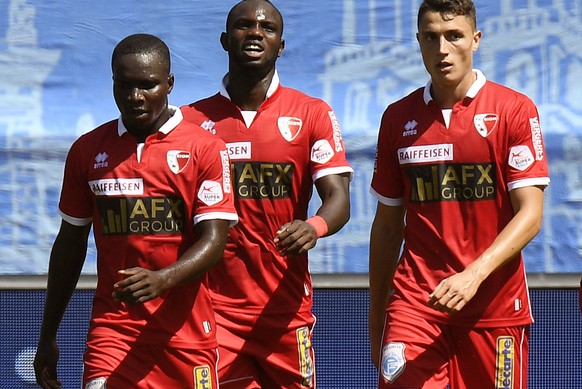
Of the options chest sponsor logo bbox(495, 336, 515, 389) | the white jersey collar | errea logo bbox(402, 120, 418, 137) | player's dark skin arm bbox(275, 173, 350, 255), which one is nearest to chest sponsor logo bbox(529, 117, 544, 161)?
the white jersey collar

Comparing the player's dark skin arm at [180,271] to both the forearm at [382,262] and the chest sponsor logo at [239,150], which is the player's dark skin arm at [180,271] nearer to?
the chest sponsor logo at [239,150]

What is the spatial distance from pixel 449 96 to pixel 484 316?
0.97 m

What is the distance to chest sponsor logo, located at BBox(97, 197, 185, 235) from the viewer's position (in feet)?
16.8

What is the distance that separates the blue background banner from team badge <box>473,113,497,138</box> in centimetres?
171

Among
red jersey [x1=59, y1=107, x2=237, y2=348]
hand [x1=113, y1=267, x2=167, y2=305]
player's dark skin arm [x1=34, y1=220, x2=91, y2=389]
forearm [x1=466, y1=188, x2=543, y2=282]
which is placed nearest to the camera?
hand [x1=113, y1=267, x2=167, y2=305]

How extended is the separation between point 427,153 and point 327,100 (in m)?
1.84

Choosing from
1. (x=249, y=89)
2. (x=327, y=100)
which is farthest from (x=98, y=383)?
(x=327, y=100)

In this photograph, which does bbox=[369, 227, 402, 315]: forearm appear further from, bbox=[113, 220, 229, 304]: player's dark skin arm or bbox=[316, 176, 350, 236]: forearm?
bbox=[113, 220, 229, 304]: player's dark skin arm

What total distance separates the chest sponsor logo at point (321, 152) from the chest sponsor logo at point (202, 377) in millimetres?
1226

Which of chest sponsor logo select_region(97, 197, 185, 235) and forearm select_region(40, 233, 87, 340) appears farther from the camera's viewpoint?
forearm select_region(40, 233, 87, 340)

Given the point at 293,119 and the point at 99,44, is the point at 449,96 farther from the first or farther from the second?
the point at 99,44

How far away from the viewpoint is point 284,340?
5.97 meters

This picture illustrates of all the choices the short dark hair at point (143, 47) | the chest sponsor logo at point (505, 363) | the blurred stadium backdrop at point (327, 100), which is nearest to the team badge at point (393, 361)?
the chest sponsor logo at point (505, 363)

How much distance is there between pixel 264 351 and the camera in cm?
596
